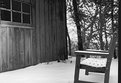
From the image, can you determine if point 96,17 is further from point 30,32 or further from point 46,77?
point 46,77

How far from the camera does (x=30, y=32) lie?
14.4 feet

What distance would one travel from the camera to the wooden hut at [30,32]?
369 cm

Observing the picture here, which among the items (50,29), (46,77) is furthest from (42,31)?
(46,77)

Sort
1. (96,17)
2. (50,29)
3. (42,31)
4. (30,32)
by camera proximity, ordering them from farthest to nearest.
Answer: (96,17), (50,29), (42,31), (30,32)

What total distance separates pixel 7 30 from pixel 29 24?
80 centimetres

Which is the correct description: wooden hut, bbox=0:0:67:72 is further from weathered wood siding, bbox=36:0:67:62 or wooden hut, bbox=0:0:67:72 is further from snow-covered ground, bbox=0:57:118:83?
snow-covered ground, bbox=0:57:118:83

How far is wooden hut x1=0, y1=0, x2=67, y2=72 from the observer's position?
12.1 ft

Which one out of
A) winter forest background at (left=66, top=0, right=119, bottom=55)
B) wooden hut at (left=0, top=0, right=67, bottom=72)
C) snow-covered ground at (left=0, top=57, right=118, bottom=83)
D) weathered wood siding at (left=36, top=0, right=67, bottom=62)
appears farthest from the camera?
winter forest background at (left=66, top=0, right=119, bottom=55)

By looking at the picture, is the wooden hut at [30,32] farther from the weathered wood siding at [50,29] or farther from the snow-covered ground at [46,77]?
the snow-covered ground at [46,77]

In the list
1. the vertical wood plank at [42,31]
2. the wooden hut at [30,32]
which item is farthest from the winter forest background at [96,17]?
the vertical wood plank at [42,31]

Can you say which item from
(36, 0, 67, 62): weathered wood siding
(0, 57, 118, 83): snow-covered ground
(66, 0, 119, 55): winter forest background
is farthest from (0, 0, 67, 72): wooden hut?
(66, 0, 119, 55): winter forest background

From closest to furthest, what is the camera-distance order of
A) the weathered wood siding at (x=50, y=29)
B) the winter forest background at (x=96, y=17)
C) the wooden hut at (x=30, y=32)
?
the wooden hut at (x=30, y=32) < the weathered wood siding at (x=50, y=29) < the winter forest background at (x=96, y=17)

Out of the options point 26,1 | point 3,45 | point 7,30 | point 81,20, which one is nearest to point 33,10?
point 26,1

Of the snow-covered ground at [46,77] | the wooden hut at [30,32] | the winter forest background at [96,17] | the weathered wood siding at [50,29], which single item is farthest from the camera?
the winter forest background at [96,17]
